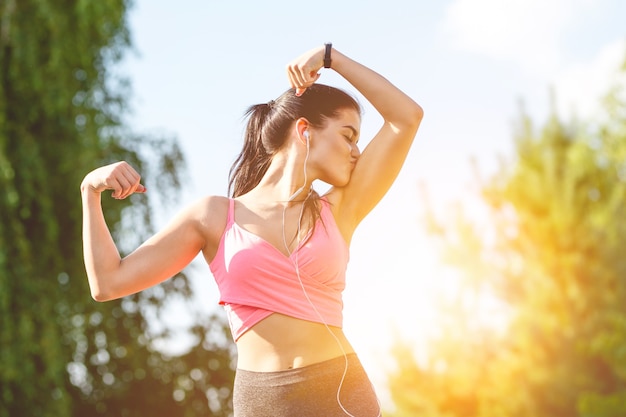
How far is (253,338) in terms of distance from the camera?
1701 millimetres

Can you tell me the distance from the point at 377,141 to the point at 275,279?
41cm

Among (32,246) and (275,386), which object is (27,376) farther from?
(275,386)

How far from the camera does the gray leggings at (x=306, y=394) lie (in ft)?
5.40

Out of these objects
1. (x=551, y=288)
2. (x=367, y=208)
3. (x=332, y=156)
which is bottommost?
(x=551, y=288)

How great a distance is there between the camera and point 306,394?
1.65 m

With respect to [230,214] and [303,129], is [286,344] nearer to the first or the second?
[230,214]

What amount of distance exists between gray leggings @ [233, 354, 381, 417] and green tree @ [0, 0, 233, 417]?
5.59m

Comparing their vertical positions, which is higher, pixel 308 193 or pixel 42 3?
pixel 42 3

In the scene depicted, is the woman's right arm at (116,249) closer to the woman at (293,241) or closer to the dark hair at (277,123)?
the woman at (293,241)

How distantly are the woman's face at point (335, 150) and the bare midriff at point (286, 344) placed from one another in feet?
1.11

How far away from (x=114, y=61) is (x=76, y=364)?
2.83m

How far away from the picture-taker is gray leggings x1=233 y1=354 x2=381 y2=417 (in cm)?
165

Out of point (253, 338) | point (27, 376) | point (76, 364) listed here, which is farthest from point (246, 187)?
point (76, 364)

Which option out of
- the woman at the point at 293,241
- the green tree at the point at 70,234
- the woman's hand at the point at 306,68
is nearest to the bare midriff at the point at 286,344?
the woman at the point at 293,241
